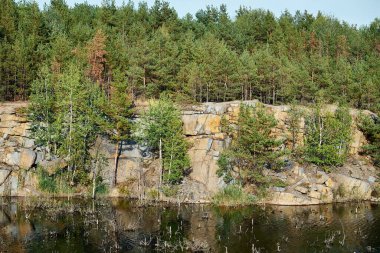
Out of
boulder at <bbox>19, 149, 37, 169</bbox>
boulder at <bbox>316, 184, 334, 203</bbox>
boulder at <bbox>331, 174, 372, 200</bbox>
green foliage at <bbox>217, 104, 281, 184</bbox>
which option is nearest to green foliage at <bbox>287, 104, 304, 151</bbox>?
green foliage at <bbox>217, 104, 281, 184</bbox>

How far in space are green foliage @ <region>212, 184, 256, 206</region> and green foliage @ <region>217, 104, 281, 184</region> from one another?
2543 millimetres

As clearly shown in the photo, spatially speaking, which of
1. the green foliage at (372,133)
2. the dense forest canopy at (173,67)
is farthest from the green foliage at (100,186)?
the green foliage at (372,133)

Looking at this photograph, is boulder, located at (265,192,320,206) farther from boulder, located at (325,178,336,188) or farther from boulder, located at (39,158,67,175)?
boulder, located at (39,158,67,175)

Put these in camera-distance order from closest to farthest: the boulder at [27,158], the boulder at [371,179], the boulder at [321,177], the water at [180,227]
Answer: the water at [180,227] < the boulder at [27,158] < the boulder at [321,177] < the boulder at [371,179]

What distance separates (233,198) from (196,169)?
9290mm

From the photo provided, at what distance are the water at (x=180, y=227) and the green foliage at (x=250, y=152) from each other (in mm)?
6421

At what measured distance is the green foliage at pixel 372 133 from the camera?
7156cm

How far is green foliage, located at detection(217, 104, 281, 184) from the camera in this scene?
62594 mm

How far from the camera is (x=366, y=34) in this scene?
129875 mm

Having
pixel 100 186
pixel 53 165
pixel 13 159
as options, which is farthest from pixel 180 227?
pixel 13 159

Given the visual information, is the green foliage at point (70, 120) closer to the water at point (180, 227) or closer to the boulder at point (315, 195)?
the water at point (180, 227)

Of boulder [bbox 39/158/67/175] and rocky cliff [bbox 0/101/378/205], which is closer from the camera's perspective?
rocky cliff [bbox 0/101/378/205]

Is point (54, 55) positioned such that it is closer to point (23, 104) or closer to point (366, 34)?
point (23, 104)

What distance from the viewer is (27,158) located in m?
64.6
